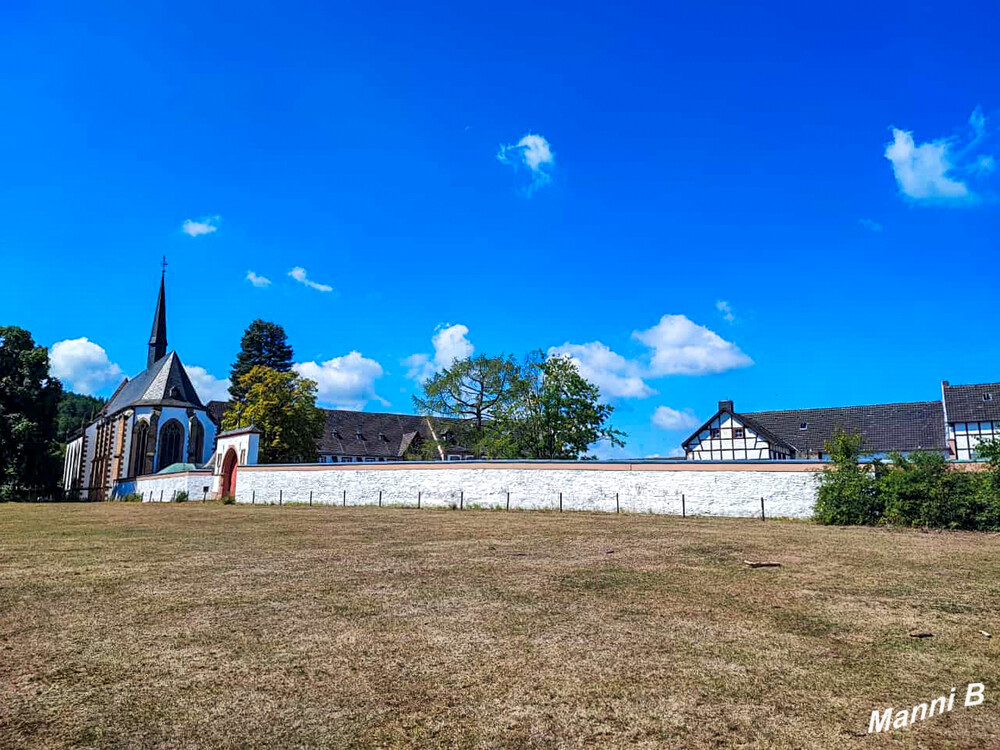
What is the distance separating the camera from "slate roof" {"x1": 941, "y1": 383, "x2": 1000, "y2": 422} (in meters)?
45.1

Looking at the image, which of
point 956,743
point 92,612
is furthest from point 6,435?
point 956,743

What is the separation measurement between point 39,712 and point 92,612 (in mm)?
3013

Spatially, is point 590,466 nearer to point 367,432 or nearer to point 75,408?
point 367,432

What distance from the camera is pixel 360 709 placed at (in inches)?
176

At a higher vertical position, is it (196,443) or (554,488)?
(196,443)

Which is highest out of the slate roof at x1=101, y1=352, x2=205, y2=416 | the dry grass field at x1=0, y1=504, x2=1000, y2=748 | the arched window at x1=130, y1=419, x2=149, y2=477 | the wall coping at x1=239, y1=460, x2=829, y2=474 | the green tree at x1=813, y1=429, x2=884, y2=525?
the slate roof at x1=101, y1=352, x2=205, y2=416

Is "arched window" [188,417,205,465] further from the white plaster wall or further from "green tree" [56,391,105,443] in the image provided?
"green tree" [56,391,105,443]

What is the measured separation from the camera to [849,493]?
2091 cm

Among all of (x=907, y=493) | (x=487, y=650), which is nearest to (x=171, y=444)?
(x=907, y=493)

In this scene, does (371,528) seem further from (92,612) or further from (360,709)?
(360,709)

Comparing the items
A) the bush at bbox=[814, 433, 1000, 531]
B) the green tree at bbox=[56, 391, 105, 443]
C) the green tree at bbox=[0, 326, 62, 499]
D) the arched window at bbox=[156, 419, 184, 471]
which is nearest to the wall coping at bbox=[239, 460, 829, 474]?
the bush at bbox=[814, 433, 1000, 531]

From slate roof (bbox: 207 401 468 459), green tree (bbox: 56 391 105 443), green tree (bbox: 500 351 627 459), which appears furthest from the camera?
green tree (bbox: 56 391 105 443)

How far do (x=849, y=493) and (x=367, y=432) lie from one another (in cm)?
6144

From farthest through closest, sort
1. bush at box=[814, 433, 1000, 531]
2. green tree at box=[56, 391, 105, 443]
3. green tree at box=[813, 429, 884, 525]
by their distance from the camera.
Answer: green tree at box=[56, 391, 105, 443], green tree at box=[813, 429, 884, 525], bush at box=[814, 433, 1000, 531]
